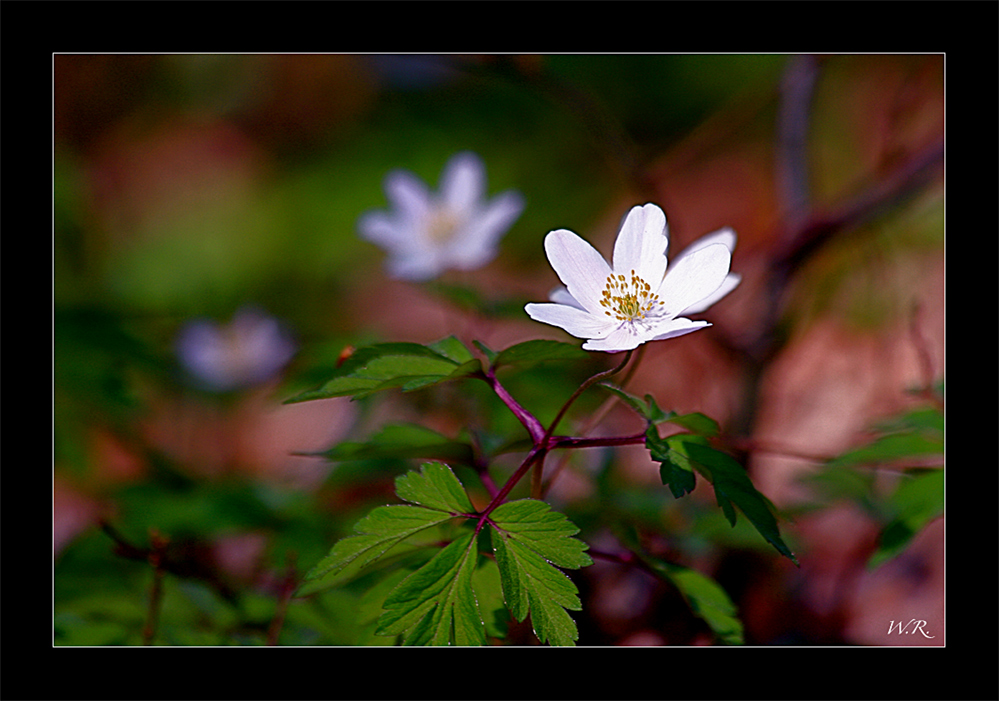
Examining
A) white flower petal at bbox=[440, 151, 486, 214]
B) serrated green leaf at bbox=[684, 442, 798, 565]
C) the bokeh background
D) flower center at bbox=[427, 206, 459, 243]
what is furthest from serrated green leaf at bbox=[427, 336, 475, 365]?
white flower petal at bbox=[440, 151, 486, 214]

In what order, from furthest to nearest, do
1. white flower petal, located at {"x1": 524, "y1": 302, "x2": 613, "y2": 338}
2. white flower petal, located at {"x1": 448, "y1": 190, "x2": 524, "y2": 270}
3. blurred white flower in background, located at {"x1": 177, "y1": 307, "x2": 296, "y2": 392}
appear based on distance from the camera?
blurred white flower in background, located at {"x1": 177, "y1": 307, "x2": 296, "y2": 392}, white flower petal, located at {"x1": 448, "y1": 190, "x2": 524, "y2": 270}, white flower petal, located at {"x1": 524, "y1": 302, "x2": 613, "y2": 338}

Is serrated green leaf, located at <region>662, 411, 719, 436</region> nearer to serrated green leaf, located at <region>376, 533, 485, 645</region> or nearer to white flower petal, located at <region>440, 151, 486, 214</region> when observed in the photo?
serrated green leaf, located at <region>376, 533, 485, 645</region>

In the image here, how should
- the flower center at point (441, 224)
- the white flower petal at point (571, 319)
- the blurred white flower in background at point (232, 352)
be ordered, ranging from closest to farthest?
the white flower petal at point (571, 319)
the flower center at point (441, 224)
the blurred white flower in background at point (232, 352)

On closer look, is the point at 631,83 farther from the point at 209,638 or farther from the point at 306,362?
the point at 209,638

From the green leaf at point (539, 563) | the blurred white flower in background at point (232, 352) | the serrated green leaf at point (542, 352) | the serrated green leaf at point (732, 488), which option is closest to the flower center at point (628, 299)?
the serrated green leaf at point (542, 352)

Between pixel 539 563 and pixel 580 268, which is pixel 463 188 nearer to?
pixel 580 268

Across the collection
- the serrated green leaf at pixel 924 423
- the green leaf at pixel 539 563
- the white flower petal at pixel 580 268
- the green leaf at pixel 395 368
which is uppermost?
the white flower petal at pixel 580 268

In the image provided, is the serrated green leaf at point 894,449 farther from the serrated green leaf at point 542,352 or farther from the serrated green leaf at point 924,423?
the serrated green leaf at point 542,352
